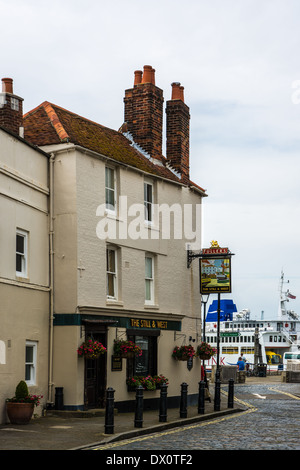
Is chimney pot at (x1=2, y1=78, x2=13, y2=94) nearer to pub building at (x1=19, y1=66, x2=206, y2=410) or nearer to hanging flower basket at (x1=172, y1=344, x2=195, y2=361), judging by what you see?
pub building at (x1=19, y1=66, x2=206, y2=410)

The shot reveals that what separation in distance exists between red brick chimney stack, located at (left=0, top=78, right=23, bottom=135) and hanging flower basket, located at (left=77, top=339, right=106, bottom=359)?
6.75m

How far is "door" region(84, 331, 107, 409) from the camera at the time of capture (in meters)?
21.9

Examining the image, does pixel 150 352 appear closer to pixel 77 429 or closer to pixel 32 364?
pixel 32 364

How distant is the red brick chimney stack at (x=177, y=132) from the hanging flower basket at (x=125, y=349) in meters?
7.89

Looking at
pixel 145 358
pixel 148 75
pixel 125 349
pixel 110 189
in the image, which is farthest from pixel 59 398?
pixel 148 75

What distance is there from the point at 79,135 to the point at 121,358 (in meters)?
7.28

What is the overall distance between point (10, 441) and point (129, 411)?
29.1 feet

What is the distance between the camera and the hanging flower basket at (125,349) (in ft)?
75.3

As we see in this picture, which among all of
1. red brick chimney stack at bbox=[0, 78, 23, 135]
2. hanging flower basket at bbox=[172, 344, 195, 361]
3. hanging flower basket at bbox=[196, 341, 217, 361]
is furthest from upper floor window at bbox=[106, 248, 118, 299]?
hanging flower basket at bbox=[196, 341, 217, 361]

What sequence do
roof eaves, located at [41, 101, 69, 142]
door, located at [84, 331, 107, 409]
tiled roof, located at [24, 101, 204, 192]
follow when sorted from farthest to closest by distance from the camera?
tiled roof, located at [24, 101, 204, 192], roof eaves, located at [41, 101, 69, 142], door, located at [84, 331, 107, 409]

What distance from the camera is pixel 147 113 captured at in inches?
1082

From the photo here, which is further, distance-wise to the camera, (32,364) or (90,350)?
(90,350)

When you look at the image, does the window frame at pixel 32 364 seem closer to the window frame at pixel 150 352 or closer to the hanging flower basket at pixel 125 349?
the hanging flower basket at pixel 125 349
